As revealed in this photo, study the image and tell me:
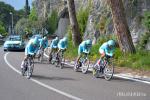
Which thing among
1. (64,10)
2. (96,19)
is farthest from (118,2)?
(64,10)

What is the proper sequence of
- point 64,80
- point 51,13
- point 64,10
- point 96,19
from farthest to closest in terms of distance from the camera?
point 51,13, point 64,10, point 96,19, point 64,80

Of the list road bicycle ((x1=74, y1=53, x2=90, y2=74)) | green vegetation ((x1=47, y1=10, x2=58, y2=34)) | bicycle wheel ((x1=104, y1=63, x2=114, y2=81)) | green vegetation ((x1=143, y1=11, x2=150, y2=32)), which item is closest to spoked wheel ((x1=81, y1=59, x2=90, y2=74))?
road bicycle ((x1=74, y1=53, x2=90, y2=74))

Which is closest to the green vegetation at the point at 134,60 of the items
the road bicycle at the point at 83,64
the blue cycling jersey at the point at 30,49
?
the road bicycle at the point at 83,64

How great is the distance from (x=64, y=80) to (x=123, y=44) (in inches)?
257

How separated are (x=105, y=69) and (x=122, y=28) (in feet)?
18.4

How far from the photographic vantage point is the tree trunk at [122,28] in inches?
907

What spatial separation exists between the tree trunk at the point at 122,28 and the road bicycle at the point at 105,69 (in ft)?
16.3

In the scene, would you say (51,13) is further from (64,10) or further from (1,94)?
(1,94)

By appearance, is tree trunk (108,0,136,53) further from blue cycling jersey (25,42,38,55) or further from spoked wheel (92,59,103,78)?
blue cycling jersey (25,42,38,55)

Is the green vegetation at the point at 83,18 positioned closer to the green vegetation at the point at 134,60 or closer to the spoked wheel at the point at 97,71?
the green vegetation at the point at 134,60

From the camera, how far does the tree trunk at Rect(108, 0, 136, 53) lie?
75.6 ft

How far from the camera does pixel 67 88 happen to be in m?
15.3

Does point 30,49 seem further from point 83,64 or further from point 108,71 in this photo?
point 108,71

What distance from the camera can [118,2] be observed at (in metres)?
23.2
